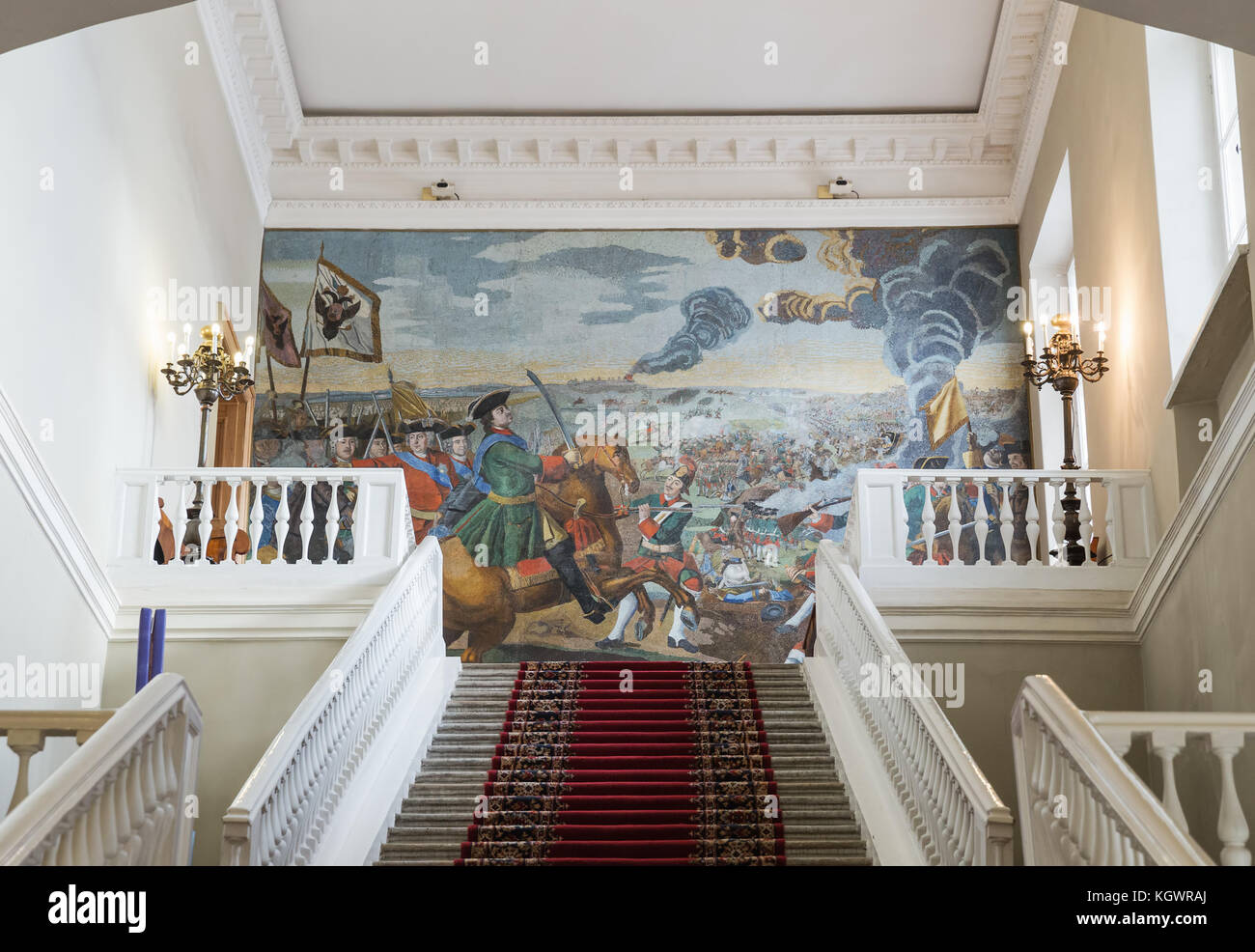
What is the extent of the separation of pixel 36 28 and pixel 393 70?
1101 cm

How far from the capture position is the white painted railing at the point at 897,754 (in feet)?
19.6

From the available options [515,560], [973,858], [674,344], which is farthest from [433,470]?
[973,858]

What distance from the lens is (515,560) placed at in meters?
14.1

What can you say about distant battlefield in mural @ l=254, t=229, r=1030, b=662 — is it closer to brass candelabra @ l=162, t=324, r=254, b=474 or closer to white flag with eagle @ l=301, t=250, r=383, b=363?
white flag with eagle @ l=301, t=250, r=383, b=363

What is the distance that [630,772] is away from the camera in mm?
8531

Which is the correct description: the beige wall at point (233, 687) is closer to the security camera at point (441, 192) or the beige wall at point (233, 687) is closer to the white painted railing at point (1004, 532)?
the white painted railing at point (1004, 532)

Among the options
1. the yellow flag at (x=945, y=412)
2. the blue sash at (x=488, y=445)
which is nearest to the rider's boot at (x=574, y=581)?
the blue sash at (x=488, y=445)

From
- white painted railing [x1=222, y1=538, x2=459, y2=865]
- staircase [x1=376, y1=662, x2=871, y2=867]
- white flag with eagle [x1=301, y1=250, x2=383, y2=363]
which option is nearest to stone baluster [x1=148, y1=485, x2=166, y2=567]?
white painted railing [x1=222, y1=538, x2=459, y2=865]

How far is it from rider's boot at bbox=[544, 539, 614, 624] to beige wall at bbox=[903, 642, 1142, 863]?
14.3ft

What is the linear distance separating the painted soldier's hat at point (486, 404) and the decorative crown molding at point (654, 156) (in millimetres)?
2286

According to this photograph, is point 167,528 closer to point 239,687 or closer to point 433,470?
point 239,687

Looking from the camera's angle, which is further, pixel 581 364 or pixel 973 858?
pixel 581 364

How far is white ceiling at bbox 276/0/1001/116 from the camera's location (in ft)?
47.3

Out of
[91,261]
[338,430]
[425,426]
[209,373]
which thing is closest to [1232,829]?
[91,261]
